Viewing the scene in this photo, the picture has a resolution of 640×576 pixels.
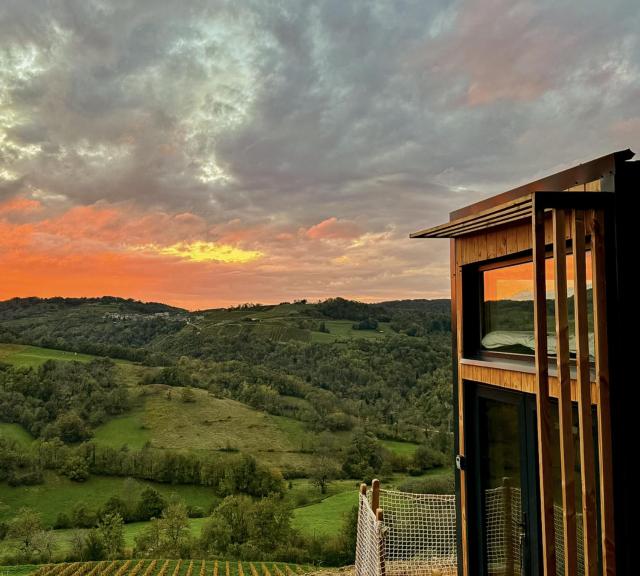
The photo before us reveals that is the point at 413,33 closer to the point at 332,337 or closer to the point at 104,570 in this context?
the point at 104,570

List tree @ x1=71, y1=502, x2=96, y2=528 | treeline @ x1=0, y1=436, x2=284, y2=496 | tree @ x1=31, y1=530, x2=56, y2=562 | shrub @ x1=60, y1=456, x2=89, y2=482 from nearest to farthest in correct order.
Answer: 1. tree @ x1=31, y1=530, x2=56, y2=562
2. tree @ x1=71, y1=502, x2=96, y2=528
3. treeline @ x1=0, y1=436, x2=284, y2=496
4. shrub @ x1=60, y1=456, x2=89, y2=482

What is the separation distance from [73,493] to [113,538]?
18.5 ft

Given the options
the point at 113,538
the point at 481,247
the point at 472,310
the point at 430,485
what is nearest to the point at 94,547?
the point at 113,538

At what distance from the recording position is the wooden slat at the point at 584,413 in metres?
2.52

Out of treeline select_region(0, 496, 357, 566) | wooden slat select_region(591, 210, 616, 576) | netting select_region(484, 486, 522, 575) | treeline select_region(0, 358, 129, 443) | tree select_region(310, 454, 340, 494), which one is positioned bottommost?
treeline select_region(0, 496, 357, 566)

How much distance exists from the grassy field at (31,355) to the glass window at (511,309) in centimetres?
2885

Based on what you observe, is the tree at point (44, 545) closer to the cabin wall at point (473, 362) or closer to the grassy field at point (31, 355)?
the grassy field at point (31, 355)

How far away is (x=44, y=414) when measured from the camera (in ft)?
86.3

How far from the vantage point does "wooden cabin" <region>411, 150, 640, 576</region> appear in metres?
2.55

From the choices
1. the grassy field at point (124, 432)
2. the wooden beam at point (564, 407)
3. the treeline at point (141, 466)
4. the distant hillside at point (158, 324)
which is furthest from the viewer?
the distant hillside at point (158, 324)

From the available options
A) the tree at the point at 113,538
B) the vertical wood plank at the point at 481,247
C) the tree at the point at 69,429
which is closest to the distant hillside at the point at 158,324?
the tree at the point at 69,429

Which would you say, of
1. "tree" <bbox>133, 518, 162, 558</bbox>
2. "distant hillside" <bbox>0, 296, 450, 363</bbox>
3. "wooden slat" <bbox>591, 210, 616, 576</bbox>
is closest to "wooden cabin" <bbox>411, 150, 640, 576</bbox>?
"wooden slat" <bbox>591, 210, 616, 576</bbox>

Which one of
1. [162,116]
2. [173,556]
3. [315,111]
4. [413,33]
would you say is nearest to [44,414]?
[173,556]

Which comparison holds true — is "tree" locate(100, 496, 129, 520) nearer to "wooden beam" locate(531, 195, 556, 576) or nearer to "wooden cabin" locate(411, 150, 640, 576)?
"wooden cabin" locate(411, 150, 640, 576)
